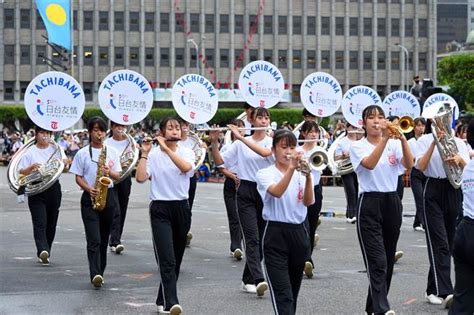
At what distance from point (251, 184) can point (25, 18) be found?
8988 centimetres

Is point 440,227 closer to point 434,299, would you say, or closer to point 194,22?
point 434,299

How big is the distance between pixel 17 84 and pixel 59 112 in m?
87.8

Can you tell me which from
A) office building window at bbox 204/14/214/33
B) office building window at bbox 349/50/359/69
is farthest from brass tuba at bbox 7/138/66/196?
office building window at bbox 349/50/359/69

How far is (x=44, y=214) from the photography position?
1327cm

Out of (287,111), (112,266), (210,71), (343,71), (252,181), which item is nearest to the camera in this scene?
(252,181)

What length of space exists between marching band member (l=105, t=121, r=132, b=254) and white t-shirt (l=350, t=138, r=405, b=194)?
4983 millimetres

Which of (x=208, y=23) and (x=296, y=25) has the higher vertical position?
(x=208, y=23)

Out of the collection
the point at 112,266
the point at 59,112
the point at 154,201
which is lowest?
the point at 112,266

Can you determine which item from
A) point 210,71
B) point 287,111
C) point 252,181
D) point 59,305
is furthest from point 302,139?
point 210,71

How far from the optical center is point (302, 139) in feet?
38.9

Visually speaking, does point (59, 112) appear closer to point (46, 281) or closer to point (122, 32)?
point (46, 281)

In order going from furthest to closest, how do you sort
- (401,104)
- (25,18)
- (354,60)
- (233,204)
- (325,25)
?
(354,60) < (325,25) < (25,18) < (401,104) < (233,204)

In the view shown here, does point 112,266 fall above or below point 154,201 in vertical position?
below

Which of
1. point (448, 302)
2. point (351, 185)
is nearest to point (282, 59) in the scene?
point (351, 185)
